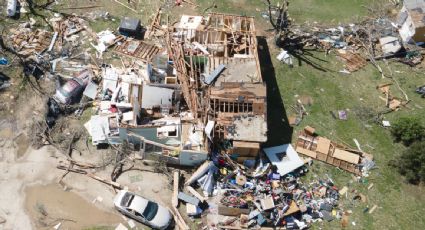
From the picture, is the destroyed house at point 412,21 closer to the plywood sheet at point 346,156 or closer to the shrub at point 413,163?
the shrub at point 413,163

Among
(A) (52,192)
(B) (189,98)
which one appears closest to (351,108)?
(B) (189,98)

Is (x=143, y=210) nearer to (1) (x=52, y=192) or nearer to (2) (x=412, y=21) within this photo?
(1) (x=52, y=192)

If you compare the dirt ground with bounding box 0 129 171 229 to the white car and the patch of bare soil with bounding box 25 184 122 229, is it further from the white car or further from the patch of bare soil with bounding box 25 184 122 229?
the white car

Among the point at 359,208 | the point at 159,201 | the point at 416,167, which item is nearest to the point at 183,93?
the point at 159,201

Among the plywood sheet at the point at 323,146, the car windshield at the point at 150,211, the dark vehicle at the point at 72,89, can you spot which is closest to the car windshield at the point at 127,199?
the car windshield at the point at 150,211

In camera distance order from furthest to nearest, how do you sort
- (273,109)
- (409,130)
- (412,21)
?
(412,21), (273,109), (409,130)

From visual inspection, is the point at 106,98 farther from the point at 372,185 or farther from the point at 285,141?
the point at 372,185

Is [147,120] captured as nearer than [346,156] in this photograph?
Yes
